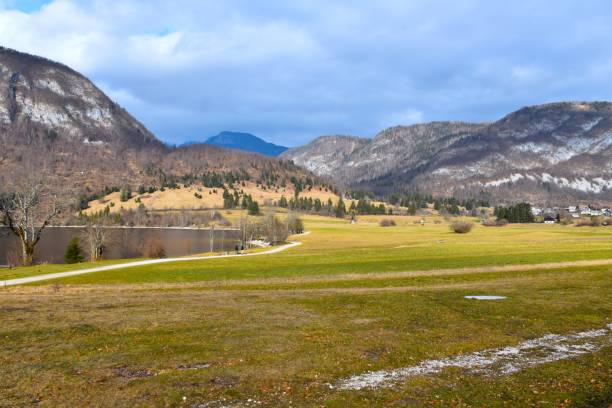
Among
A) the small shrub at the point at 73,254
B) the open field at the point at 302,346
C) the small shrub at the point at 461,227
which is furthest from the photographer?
the small shrub at the point at 461,227

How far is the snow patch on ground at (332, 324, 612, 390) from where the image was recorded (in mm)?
12773

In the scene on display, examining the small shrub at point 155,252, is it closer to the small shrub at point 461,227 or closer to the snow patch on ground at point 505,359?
the snow patch on ground at point 505,359

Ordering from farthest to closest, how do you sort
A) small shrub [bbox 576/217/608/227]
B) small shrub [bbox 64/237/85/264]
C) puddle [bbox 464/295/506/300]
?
small shrub [bbox 576/217/608/227]
small shrub [bbox 64/237/85/264]
puddle [bbox 464/295/506/300]

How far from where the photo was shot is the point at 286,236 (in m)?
130

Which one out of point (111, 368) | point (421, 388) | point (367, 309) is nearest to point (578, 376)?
point (421, 388)

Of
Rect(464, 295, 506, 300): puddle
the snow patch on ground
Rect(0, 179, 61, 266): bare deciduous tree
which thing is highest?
Rect(0, 179, 61, 266): bare deciduous tree

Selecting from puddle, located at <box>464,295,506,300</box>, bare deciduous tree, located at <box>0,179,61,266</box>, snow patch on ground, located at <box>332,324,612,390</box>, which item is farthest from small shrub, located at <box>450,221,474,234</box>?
snow patch on ground, located at <box>332,324,612,390</box>

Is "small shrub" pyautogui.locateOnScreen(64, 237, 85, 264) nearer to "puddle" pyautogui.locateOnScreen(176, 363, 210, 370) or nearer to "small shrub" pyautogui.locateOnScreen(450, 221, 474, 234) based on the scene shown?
"puddle" pyautogui.locateOnScreen(176, 363, 210, 370)

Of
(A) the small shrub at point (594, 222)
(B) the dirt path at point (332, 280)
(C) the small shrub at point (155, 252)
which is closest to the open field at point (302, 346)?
(B) the dirt path at point (332, 280)

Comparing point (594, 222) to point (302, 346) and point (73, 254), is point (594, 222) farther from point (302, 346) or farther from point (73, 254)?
point (302, 346)

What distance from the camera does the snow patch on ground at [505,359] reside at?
12.8 meters

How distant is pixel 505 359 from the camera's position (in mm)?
14734

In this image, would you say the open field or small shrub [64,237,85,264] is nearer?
the open field

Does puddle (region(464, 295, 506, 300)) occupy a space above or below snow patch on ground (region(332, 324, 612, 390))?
below
